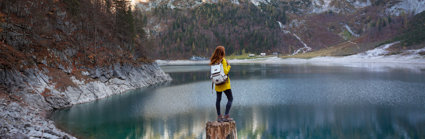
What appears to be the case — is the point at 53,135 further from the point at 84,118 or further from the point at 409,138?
the point at 409,138

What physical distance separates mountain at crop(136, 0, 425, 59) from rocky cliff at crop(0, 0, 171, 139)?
9501 centimetres

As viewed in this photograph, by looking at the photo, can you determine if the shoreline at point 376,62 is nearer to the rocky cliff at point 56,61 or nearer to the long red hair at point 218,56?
the rocky cliff at point 56,61

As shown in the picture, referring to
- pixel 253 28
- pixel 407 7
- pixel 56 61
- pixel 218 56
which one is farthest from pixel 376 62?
pixel 253 28

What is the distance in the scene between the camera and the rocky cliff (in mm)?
15654

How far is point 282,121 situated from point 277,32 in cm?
15921

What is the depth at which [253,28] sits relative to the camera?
169750 mm

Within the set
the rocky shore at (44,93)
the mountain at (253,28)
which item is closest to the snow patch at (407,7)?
the mountain at (253,28)

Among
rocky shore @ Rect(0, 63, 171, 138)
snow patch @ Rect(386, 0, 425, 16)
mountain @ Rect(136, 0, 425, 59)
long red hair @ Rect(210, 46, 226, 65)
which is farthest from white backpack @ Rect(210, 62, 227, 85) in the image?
snow patch @ Rect(386, 0, 425, 16)

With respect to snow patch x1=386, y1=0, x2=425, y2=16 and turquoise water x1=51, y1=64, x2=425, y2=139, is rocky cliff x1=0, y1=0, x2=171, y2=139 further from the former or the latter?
snow patch x1=386, y1=0, x2=425, y2=16

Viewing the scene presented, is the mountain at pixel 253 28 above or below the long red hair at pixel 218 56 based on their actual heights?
above

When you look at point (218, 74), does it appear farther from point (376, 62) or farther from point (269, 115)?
point (376, 62)

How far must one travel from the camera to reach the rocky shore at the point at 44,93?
11853mm

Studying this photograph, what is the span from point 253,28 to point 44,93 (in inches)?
6167

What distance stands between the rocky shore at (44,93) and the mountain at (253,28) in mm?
100910
